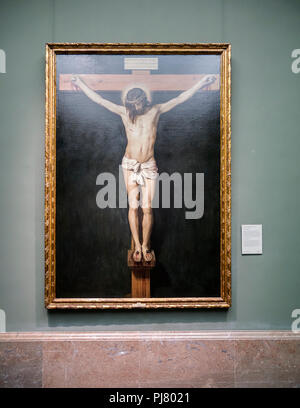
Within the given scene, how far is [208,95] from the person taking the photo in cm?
233

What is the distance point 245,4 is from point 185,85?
0.81 metres

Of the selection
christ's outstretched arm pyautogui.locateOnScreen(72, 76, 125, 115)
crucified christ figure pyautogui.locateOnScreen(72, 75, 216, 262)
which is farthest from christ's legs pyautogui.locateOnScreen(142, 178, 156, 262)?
christ's outstretched arm pyautogui.locateOnScreen(72, 76, 125, 115)

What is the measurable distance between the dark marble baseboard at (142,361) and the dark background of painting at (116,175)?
1.14ft

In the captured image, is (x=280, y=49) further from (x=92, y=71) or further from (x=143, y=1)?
(x=92, y=71)

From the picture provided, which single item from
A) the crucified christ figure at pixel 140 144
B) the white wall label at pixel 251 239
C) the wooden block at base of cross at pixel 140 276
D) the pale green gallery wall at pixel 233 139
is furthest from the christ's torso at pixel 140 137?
the white wall label at pixel 251 239

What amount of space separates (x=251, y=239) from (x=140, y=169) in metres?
1.02

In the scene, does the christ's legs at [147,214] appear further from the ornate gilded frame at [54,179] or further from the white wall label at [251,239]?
the white wall label at [251,239]

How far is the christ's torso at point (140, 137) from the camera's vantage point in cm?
232

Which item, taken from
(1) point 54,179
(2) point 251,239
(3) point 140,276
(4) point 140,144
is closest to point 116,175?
(4) point 140,144

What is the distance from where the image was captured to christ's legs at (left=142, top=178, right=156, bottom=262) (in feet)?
7.65

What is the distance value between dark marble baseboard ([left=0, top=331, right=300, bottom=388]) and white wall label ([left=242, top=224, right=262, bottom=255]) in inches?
26.4

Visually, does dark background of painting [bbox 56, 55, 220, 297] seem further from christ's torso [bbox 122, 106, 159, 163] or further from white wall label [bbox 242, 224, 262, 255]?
white wall label [bbox 242, 224, 262, 255]

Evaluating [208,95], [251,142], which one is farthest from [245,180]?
[208,95]

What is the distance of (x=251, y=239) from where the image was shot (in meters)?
2.37
